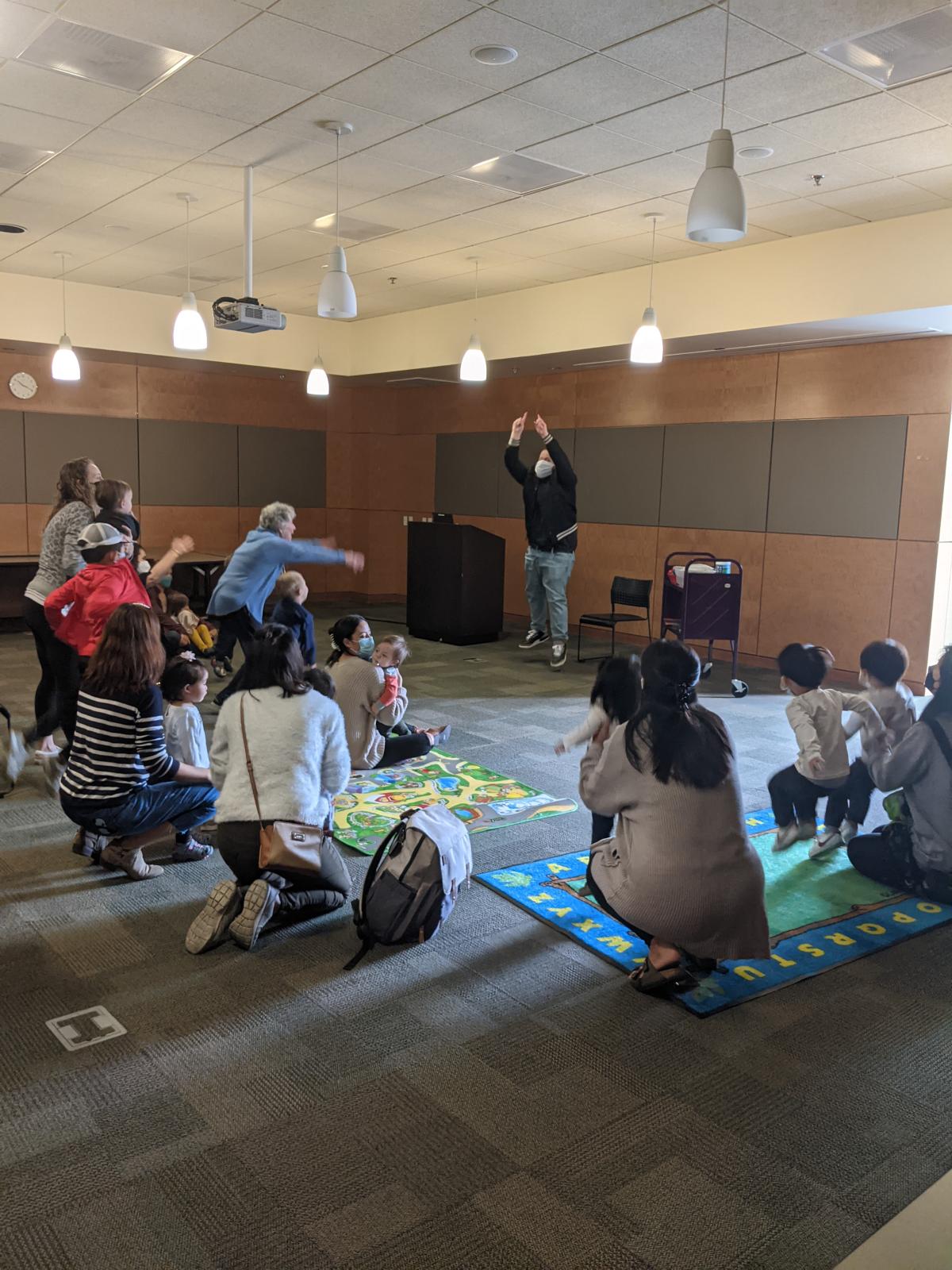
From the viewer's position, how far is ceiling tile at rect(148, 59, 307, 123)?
457 cm

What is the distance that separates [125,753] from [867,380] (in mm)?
6560

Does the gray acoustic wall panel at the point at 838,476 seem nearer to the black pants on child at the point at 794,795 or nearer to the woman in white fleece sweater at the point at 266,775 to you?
the black pants on child at the point at 794,795

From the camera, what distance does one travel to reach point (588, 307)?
861 cm

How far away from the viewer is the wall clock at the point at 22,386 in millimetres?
9953

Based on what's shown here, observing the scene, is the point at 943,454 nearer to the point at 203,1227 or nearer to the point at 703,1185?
the point at 703,1185

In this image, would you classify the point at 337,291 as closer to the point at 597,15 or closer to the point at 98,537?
the point at 98,537

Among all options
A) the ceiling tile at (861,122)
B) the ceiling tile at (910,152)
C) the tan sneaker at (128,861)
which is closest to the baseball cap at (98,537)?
the tan sneaker at (128,861)

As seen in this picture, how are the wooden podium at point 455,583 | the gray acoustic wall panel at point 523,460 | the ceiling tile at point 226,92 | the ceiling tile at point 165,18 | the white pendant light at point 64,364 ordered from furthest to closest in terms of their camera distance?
the gray acoustic wall panel at point 523,460
the wooden podium at point 455,583
the white pendant light at point 64,364
the ceiling tile at point 226,92
the ceiling tile at point 165,18

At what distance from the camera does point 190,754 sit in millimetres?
4250

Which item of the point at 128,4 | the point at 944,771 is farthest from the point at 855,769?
the point at 128,4

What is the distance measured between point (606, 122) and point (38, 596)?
3775mm

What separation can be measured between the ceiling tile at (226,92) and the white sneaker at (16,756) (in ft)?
10.7

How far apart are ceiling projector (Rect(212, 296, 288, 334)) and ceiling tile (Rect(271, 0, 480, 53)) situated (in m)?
2.40

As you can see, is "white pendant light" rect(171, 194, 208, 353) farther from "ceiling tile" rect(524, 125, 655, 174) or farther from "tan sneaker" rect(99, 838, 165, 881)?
"tan sneaker" rect(99, 838, 165, 881)
